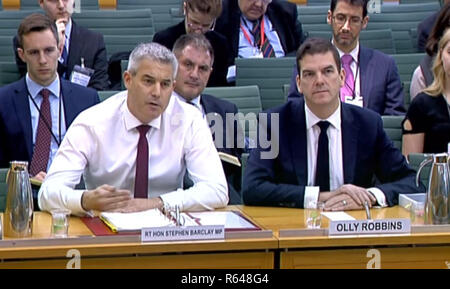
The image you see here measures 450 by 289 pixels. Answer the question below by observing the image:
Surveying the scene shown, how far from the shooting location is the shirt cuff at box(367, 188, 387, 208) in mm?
4359

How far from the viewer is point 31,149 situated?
213 inches

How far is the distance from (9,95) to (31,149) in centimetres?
35

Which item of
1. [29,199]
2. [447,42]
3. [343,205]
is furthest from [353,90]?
[29,199]

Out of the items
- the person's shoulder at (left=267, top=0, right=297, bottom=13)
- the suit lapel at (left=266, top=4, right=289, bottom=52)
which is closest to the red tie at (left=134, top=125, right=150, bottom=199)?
the suit lapel at (left=266, top=4, right=289, bottom=52)

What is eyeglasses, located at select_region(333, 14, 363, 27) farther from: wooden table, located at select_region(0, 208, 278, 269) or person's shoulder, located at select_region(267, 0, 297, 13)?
wooden table, located at select_region(0, 208, 278, 269)

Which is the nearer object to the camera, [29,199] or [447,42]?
[29,199]

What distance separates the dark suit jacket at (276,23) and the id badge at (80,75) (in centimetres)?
120

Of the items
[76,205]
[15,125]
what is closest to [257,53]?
[15,125]

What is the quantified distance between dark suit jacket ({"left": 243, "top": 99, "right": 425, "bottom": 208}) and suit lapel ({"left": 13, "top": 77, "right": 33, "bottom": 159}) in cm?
150

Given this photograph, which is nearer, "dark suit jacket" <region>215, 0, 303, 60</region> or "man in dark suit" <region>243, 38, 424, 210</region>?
"man in dark suit" <region>243, 38, 424, 210</region>

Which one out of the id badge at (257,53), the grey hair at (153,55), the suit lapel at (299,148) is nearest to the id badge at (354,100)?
the id badge at (257,53)

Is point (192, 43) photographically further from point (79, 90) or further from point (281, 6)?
point (281, 6)
